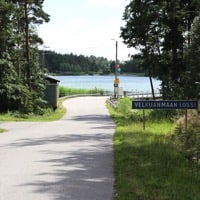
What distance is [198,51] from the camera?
18.0 m

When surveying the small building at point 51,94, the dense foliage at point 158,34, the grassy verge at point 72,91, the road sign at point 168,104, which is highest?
the dense foliage at point 158,34

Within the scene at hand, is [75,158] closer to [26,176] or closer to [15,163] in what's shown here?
[15,163]

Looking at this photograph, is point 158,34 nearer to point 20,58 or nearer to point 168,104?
→ point 20,58

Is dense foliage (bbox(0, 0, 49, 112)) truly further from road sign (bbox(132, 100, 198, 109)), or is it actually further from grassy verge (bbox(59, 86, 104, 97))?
grassy verge (bbox(59, 86, 104, 97))

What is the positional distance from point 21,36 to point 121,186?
128ft

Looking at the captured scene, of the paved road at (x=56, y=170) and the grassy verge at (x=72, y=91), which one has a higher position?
the paved road at (x=56, y=170)

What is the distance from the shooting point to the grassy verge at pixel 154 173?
8.48m

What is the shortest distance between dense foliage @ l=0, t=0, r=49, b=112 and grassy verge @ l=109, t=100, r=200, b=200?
79.9 feet

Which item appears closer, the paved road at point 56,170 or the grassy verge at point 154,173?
the grassy verge at point 154,173

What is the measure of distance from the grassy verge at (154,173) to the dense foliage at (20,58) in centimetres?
2435

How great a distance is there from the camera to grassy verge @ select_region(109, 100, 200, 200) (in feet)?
27.8

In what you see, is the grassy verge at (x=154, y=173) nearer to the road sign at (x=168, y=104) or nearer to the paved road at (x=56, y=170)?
the paved road at (x=56, y=170)

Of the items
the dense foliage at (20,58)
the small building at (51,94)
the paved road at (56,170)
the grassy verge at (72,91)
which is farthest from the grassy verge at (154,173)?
the grassy verge at (72,91)

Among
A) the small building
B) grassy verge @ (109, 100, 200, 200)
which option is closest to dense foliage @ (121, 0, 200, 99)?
the small building
